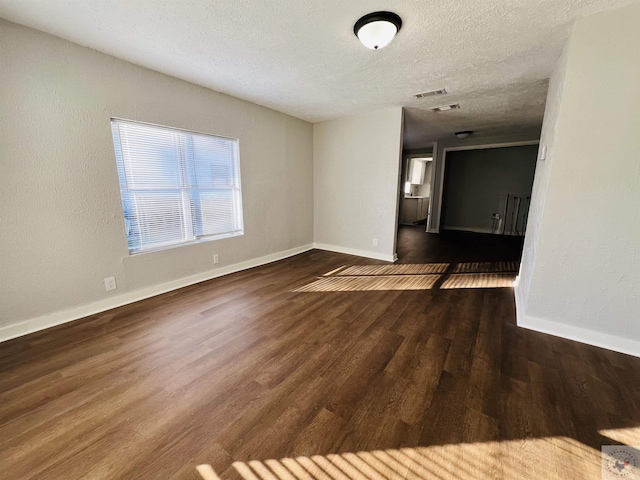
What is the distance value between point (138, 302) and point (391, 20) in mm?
3422

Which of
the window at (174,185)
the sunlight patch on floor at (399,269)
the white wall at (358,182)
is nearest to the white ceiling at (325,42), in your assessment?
the window at (174,185)

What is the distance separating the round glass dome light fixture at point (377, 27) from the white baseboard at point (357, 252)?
10.3 feet

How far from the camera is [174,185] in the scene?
3.00 m

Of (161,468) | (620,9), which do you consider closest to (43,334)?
(161,468)

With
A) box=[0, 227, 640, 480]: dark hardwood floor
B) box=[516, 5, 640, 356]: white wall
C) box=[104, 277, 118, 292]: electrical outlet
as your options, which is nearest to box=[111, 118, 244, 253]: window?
box=[104, 277, 118, 292]: electrical outlet

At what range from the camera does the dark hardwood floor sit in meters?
1.14

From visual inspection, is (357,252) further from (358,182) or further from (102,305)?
(102,305)

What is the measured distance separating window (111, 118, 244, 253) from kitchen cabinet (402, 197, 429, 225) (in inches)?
257

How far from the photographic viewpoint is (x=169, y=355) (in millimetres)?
1861

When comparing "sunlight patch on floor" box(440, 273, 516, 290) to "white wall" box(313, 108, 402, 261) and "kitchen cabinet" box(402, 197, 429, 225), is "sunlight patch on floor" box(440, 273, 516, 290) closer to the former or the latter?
"white wall" box(313, 108, 402, 261)

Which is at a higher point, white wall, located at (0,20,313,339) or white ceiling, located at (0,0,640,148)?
white ceiling, located at (0,0,640,148)

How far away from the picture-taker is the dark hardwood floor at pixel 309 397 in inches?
44.9

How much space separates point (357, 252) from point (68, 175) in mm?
3937

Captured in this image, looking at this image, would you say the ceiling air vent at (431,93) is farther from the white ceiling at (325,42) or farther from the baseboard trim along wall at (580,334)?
the baseboard trim along wall at (580,334)
